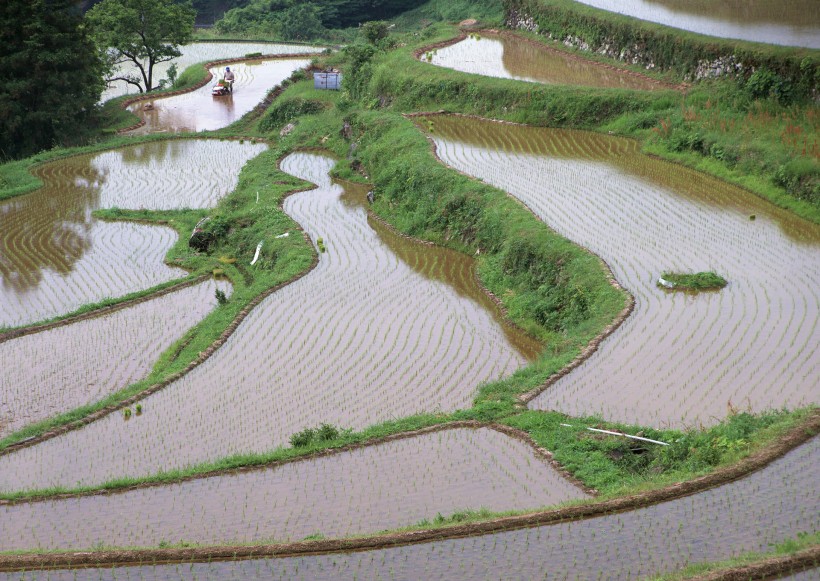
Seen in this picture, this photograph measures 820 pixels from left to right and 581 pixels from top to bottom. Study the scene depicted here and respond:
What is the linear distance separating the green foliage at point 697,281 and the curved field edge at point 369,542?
14.0ft

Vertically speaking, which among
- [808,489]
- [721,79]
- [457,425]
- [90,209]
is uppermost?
[721,79]

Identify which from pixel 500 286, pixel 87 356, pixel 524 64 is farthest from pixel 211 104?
pixel 500 286

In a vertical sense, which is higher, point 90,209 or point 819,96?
point 819,96

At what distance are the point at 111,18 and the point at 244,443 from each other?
22996mm

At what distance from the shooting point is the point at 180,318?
46.0ft

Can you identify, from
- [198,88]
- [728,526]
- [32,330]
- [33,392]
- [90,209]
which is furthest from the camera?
[198,88]

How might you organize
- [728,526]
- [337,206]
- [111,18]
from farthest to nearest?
[111,18] → [337,206] → [728,526]

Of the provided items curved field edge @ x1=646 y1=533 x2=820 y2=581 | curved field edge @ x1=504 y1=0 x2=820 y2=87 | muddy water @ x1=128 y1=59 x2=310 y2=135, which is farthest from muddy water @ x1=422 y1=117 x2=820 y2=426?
muddy water @ x1=128 y1=59 x2=310 y2=135

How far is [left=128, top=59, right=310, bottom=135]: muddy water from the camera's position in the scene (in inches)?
1077

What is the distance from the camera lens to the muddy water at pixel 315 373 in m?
10.0

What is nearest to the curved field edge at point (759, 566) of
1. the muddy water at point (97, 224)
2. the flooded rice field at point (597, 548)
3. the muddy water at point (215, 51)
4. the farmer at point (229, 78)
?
the flooded rice field at point (597, 548)

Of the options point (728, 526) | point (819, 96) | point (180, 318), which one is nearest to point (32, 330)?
point (180, 318)

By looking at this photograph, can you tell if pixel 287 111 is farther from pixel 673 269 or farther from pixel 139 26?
pixel 673 269

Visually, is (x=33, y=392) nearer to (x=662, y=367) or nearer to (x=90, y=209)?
(x=662, y=367)
